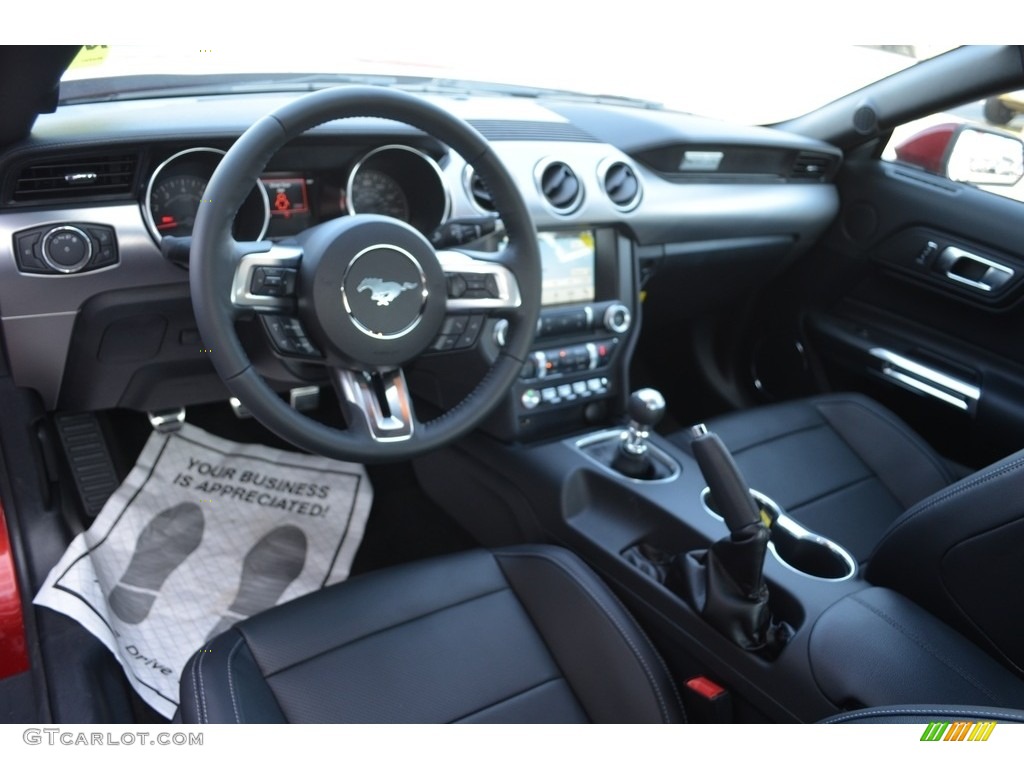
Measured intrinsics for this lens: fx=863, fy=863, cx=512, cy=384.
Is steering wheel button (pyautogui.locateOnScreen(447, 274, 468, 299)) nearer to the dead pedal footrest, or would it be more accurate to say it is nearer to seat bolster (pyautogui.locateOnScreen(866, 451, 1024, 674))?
seat bolster (pyautogui.locateOnScreen(866, 451, 1024, 674))

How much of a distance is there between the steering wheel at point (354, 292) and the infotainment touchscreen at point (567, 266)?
1.34 ft

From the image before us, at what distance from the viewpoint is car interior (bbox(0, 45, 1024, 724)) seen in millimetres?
1153

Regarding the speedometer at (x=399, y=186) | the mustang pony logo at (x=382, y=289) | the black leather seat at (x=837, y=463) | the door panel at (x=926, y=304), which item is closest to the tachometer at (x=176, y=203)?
the speedometer at (x=399, y=186)

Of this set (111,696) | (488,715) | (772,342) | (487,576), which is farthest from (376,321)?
(772,342)

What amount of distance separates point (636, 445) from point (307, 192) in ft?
2.54

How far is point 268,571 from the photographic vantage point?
186 centimetres

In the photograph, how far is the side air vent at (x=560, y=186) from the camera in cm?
175

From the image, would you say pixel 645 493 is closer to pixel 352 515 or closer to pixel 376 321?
pixel 376 321

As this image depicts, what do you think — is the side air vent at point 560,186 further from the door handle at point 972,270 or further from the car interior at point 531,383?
the door handle at point 972,270

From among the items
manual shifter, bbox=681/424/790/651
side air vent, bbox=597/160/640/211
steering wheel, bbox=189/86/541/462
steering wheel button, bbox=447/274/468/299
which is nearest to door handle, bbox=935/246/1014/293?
side air vent, bbox=597/160/640/211

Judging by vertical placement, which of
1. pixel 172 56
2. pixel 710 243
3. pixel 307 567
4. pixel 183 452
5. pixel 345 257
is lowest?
pixel 307 567

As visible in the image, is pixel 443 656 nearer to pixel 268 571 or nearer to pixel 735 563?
pixel 735 563

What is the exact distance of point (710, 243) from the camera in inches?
81.6

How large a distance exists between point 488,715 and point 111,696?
2.32 feet
